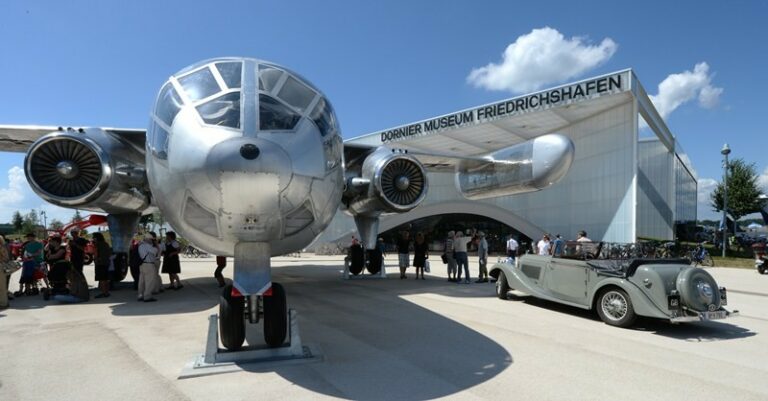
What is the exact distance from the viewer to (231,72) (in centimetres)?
427

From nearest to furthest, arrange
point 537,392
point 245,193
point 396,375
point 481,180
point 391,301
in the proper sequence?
point 245,193 → point 537,392 → point 396,375 → point 391,301 → point 481,180

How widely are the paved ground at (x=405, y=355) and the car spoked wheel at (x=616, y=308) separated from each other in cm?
19

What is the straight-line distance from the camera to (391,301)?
8633mm

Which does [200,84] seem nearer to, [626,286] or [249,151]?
[249,151]

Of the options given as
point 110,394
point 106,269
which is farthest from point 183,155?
point 106,269

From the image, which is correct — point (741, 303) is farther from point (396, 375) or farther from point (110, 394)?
point (110, 394)

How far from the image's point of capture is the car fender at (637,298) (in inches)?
238

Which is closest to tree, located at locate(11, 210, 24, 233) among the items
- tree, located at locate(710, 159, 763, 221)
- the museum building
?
the museum building

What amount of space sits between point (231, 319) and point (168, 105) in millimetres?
2329

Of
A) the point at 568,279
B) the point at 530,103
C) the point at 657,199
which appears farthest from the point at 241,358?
the point at 657,199

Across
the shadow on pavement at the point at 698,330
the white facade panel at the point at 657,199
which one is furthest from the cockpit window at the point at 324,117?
the white facade panel at the point at 657,199

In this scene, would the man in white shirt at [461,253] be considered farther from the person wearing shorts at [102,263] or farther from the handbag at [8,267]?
the handbag at [8,267]

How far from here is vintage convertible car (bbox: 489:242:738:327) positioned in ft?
19.9

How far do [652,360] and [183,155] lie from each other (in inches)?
219
